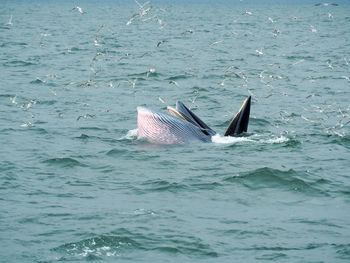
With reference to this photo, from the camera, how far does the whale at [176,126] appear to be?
1712 centimetres

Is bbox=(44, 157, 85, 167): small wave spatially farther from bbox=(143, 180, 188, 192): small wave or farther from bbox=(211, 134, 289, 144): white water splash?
bbox=(211, 134, 289, 144): white water splash

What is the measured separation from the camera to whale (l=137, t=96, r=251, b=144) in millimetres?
17125

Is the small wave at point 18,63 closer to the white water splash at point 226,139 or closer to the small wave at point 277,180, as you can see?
the white water splash at point 226,139

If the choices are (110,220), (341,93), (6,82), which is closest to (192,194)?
(110,220)

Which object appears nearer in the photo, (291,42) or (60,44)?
(60,44)

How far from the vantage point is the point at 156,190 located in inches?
560

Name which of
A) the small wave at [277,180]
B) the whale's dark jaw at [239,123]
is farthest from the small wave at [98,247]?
the whale's dark jaw at [239,123]

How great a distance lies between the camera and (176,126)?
56.1 feet

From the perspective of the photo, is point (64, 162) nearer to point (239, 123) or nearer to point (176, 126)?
point (176, 126)

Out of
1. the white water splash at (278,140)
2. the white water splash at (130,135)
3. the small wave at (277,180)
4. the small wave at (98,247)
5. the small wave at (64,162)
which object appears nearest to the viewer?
the small wave at (98,247)

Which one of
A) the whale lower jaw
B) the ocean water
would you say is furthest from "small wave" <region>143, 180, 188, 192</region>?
the whale lower jaw

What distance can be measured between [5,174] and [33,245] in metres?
4.25

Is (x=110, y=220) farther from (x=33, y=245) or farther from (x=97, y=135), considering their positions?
(x=97, y=135)

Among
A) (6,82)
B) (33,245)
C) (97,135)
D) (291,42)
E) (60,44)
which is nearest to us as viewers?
(33,245)
